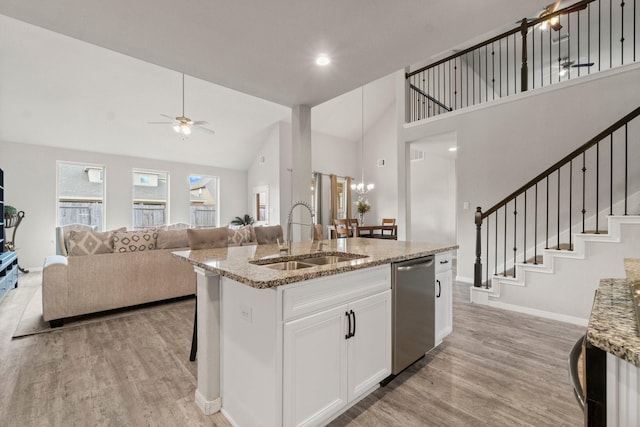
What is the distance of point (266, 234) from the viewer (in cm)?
384

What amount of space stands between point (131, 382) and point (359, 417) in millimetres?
1603

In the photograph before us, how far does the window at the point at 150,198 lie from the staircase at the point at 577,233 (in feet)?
25.2

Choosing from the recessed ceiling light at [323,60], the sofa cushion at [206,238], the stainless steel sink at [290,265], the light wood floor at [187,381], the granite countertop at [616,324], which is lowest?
the light wood floor at [187,381]

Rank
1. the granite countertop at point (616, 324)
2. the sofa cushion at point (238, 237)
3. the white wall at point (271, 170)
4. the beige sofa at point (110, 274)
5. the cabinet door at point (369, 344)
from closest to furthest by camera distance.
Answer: the granite countertop at point (616, 324) → the cabinet door at point (369, 344) → the beige sofa at point (110, 274) → the sofa cushion at point (238, 237) → the white wall at point (271, 170)

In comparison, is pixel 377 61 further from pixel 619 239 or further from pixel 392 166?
pixel 392 166

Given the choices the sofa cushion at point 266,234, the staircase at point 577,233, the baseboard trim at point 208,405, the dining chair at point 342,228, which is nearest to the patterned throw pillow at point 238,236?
the sofa cushion at point 266,234

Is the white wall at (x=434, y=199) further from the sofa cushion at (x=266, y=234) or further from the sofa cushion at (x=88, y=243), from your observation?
the sofa cushion at (x=88, y=243)

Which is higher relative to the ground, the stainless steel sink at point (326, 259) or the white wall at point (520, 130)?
the white wall at point (520, 130)

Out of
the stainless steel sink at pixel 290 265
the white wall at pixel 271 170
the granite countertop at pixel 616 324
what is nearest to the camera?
the granite countertop at pixel 616 324

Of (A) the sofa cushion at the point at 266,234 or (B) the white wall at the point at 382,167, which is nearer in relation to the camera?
(A) the sofa cushion at the point at 266,234

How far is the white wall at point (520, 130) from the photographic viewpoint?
3594 millimetres

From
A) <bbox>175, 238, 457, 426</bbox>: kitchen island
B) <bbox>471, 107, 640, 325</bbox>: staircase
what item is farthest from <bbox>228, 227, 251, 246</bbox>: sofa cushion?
<bbox>471, 107, 640, 325</bbox>: staircase

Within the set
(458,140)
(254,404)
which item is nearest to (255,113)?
(458,140)

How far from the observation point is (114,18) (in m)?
2.01
